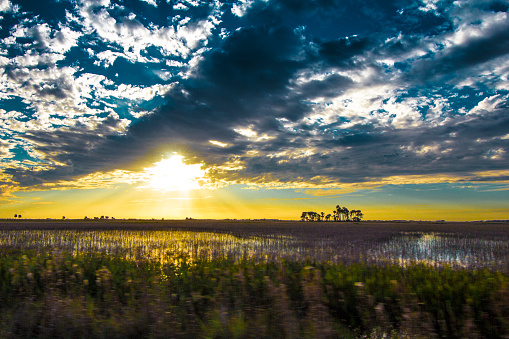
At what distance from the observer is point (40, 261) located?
1107 centimetres

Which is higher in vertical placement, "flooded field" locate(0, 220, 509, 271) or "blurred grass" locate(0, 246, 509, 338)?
"blurred grass" locate(0, 246, 509, 338)

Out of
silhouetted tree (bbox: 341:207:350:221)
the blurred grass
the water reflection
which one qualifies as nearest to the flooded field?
the water reflection

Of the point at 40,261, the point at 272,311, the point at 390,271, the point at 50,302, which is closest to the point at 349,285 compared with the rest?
the point at 390,271

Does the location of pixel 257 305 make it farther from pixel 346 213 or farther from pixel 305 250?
pixel 346 213

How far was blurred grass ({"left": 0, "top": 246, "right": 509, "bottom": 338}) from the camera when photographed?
5.33 m

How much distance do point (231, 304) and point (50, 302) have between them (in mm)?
4260

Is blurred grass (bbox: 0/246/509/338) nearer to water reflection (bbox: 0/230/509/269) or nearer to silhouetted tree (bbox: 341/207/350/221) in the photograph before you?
water reflection (bbox: 0/230/509/269)

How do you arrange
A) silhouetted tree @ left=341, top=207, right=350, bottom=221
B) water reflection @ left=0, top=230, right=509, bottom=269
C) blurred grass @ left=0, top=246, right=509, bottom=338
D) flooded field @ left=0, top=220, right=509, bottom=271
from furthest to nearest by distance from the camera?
silhouetted tree @ left=341, top=207, right=350, bottom=221, flooded field @ left=0, top=220, right=509, bottom=271, water reflection @ left=0, top=230, right=509, bottom=269, blurred grass @ left=0, top=246, right=509, bottom=338

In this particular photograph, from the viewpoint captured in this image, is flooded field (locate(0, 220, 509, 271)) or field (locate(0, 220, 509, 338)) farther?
flooded field (locate(0, 220, 509, 271))

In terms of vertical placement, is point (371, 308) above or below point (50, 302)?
below

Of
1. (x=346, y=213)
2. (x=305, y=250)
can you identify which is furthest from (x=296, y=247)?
(x=346, y=213)

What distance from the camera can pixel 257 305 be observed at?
772 centimetres

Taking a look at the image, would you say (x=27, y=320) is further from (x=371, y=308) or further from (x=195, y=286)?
(x=371, y=308)

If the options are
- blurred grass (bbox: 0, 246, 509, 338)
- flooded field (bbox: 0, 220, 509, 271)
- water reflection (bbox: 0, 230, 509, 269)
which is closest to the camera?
blurred grass (bbox: 0, 246, 509, 338)
